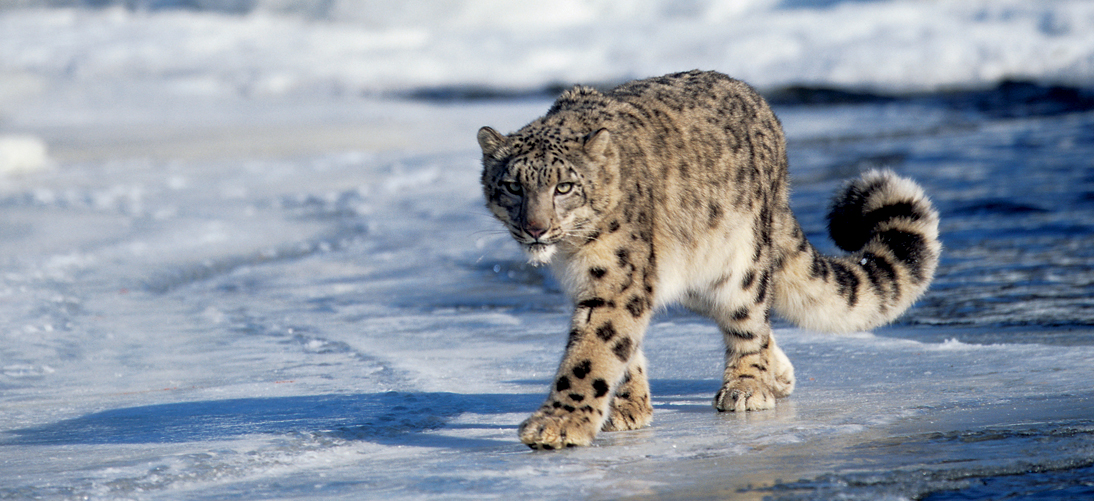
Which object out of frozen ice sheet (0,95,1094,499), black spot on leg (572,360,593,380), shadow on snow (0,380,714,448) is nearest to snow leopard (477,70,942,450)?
black spot on leg (572,360,593,380)

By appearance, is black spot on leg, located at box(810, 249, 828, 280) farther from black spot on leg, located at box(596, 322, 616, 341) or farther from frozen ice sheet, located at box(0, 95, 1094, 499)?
black spot on leg, located at box(596, 322, 616, 341)

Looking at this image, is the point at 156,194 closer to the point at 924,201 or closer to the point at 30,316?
the point at 30,316

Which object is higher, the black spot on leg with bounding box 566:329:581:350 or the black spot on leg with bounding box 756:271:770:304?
the black spot on leg with bounding box 756:271:770:304

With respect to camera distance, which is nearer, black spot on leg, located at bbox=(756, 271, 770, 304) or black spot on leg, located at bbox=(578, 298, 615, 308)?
black spot on leg, located at bbox=(578, 298, 615, 308)

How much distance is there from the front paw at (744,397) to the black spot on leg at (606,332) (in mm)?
847

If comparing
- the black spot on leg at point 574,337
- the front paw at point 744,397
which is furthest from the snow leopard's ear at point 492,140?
the front paw at point 744,397

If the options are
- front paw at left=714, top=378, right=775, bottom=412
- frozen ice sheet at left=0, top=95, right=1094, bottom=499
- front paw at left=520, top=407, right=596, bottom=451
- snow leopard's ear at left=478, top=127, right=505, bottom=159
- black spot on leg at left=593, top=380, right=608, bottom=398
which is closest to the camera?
frozen ice sheet at left=0, top=95, right=1094, bottom=499

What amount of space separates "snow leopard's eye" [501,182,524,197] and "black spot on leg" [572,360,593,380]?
0.66m

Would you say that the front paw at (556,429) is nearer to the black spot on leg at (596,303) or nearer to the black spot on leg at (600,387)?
the black spot on leg at (600,387)

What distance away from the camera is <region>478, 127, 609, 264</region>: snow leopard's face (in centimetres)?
429

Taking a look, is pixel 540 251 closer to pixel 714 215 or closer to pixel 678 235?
pixel 678 235

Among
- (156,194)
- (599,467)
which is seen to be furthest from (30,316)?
(156,194)

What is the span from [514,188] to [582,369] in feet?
2.34

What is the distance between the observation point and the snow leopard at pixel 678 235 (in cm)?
430
